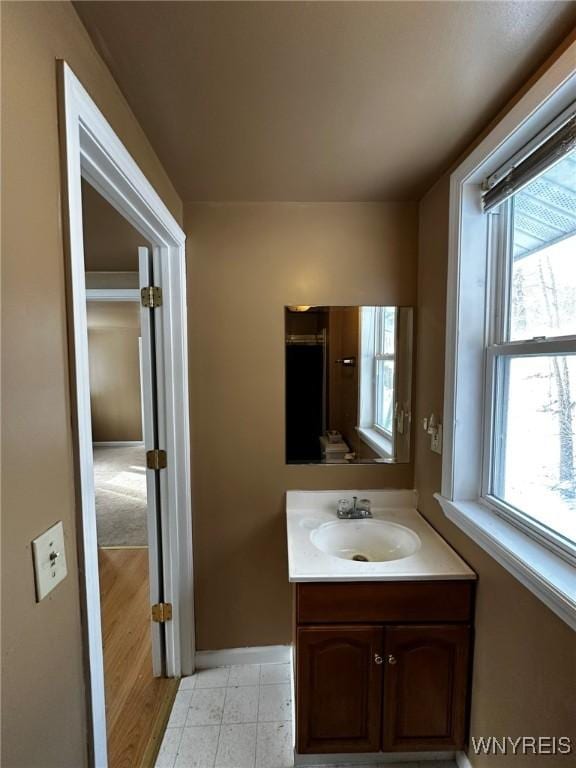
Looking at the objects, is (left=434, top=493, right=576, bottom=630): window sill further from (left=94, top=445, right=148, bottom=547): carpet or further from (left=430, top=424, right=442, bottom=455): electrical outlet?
(left=94, top=445, right=148, bottom=547): carpet

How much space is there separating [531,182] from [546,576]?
3.78ft

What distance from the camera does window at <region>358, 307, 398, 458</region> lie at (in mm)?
1811

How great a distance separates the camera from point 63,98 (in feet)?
2.43

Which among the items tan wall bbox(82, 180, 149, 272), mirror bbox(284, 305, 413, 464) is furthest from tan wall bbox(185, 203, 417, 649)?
tan wall bbox(82, 180, 149, 272)

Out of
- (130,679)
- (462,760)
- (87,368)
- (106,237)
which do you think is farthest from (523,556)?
(106,237)

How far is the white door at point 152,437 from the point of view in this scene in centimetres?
167

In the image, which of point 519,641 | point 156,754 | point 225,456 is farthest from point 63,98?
point 156,754

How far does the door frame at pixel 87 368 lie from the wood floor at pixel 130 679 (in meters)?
0.15

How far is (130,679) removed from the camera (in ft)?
5.93

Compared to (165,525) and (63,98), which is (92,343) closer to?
(165,525)

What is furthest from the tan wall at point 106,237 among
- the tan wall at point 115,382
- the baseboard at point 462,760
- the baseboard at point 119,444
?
the baseboard at point 119,444

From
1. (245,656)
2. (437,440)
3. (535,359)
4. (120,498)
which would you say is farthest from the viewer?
(120,498)

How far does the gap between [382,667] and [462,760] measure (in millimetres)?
499

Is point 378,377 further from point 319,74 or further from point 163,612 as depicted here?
point 163,612
